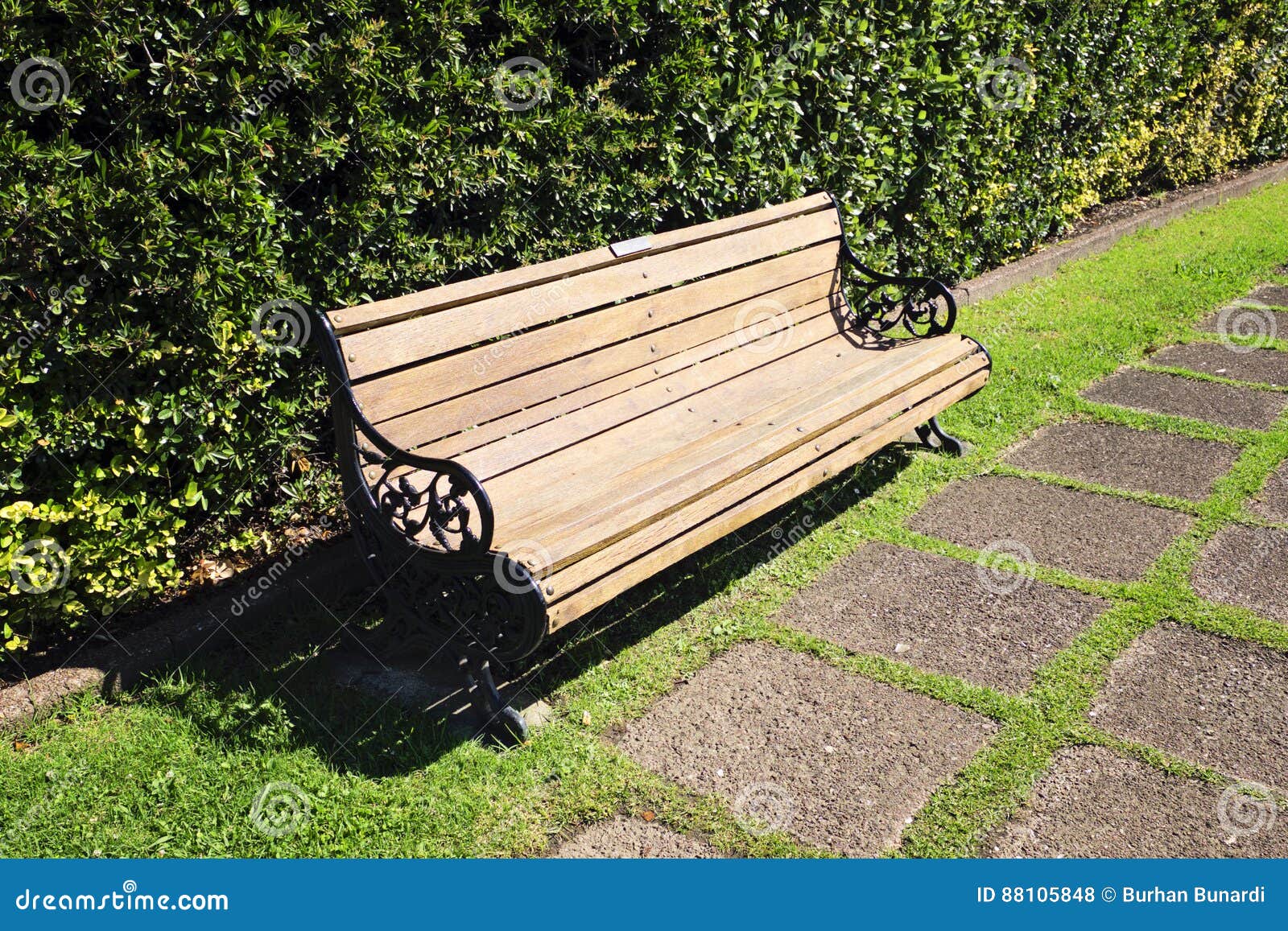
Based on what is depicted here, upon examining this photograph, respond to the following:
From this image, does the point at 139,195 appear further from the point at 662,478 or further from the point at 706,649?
the point at 706,649

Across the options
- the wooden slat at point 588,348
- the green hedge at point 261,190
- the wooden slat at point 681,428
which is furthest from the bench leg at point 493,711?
the green hedge at point 261,190

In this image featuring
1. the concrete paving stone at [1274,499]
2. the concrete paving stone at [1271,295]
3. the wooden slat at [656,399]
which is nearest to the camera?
the wooden slat at [656,399]

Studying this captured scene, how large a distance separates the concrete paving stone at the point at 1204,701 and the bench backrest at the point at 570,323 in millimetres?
2057

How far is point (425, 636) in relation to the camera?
12.0ft

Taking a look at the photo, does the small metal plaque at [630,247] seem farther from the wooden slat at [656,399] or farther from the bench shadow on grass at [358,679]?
the bench shadow on grass at [358,679]

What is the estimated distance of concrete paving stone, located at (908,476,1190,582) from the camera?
448 cm

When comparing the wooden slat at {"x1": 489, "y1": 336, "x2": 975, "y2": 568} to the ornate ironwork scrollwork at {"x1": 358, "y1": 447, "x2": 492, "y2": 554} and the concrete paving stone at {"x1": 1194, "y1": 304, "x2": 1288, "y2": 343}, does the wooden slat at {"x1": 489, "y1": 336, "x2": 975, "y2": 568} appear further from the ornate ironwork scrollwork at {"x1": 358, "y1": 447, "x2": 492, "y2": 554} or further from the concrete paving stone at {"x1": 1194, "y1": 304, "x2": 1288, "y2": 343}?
the concrete paving stone at {"x1": 1194, "y1": 304, "x2": 1288, "y2": 343}

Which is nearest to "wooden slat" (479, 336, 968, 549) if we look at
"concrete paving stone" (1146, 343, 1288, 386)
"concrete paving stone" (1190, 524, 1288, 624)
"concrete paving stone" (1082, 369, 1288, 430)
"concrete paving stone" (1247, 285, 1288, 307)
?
"concrete paving stone" (1190, 524, 1288, 624)

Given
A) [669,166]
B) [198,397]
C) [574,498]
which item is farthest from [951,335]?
[198,397]

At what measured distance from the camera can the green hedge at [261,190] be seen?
3482mm

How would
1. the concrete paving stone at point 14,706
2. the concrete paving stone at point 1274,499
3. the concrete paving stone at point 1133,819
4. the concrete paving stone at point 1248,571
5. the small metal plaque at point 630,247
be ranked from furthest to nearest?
the concrete paving stone at point 1274,499
the small metal plaque at point 630,247
the concrete paving stone at point 1248,571
the concrete paving stone at point 14,706
the concrete paving stone at point 1133,819

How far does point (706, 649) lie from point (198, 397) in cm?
193

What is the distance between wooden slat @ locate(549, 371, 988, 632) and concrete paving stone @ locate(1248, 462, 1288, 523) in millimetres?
1244

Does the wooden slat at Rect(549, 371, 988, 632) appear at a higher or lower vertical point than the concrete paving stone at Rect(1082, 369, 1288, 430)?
higher
